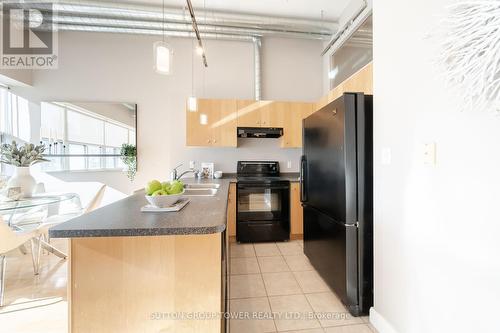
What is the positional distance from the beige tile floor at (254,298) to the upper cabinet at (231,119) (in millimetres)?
1767

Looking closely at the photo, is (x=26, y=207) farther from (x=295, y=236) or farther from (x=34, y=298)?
(x=295, y=236)

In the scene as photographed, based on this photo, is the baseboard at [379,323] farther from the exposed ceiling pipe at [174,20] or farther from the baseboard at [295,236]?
the exposed ceiling pipe at [174,20]

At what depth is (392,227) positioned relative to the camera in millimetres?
1514

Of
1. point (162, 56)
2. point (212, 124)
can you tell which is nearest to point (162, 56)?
point (162, 56)

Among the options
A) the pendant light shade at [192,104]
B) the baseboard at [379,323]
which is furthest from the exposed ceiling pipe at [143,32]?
the baseboard at [379,323]

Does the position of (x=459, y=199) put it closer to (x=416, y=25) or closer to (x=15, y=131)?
(x=416, y=25)

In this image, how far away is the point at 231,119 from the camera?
3566 mm

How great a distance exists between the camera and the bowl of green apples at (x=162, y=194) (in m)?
1.24

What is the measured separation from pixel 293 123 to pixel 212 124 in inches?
51.1

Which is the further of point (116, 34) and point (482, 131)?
point (116, 34)

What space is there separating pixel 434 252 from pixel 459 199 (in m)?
0.33

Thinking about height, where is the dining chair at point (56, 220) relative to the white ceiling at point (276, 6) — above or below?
below

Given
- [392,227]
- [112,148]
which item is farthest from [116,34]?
[392,227]

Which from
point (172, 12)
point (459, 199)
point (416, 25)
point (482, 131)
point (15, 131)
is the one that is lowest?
point (459, 199)
